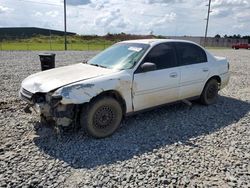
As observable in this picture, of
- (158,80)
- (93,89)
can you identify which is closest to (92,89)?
(93,89)

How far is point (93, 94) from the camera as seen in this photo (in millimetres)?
4375

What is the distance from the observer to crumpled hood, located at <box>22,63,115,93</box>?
4392 mm

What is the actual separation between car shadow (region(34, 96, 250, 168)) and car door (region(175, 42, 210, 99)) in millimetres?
540

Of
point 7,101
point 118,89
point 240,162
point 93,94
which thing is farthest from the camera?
point 7,101

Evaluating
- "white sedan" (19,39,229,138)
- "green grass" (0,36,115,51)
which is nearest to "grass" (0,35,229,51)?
"green grass" (0,36,115,51)

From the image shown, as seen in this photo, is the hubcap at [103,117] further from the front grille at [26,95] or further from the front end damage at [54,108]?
the front grille at [26,95]

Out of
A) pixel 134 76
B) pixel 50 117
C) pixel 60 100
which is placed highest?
pixel 134 76

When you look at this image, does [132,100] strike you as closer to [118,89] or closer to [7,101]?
[118,89]

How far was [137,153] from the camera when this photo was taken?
164 inches

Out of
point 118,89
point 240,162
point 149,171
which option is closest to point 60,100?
point 118,89

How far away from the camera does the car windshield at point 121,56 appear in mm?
5113

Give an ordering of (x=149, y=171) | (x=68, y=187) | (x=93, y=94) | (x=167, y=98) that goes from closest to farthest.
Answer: (x=68, y=187) < (x=149, y=171) < (x=93, y=94) < (x=167, y=98)

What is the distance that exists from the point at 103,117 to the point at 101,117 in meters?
0.04

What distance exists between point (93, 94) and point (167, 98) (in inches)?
74.2
